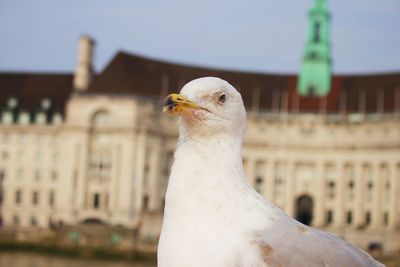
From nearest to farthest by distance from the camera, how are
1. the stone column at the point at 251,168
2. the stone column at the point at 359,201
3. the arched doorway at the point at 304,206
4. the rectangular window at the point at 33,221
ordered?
the stone column at the point at 359,201 < the rectangular window at the point at 33,221 < the stone column at the point at 251,168 < the arched doorway at the point at 304,206

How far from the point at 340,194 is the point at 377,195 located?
311cm

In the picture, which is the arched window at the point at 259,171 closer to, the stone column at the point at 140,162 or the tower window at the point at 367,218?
the tower window at the point at 367,218

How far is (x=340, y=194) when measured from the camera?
2672 inches

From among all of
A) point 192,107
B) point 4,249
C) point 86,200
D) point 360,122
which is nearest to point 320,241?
point 192,107

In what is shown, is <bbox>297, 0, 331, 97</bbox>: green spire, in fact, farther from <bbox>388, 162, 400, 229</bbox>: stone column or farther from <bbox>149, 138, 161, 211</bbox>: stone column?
<bbox>149, 138, 161, 211</bbox>: stone column

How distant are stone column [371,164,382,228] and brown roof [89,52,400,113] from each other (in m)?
5.41

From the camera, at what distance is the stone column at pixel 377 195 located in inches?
2611

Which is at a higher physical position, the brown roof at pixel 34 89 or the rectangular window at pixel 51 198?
the brown roof at pixel 34 89

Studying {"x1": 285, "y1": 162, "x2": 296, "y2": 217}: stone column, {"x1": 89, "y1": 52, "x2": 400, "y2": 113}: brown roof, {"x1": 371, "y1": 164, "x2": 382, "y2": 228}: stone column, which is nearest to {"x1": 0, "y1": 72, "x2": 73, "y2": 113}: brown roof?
{"x1": 89, "y1": 52, "x2": 400, "y2": 113}: brown roof

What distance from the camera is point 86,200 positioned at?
2499 inches

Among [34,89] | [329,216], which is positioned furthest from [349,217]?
[34,89]

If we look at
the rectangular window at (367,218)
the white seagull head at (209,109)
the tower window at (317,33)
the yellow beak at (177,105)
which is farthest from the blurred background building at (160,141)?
the yellow beak at (177,105)

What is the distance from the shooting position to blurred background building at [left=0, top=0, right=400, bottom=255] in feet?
210

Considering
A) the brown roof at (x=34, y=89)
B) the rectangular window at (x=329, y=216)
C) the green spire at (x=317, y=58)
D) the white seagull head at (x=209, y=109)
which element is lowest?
the rectangular window at (x=329, y=216)
